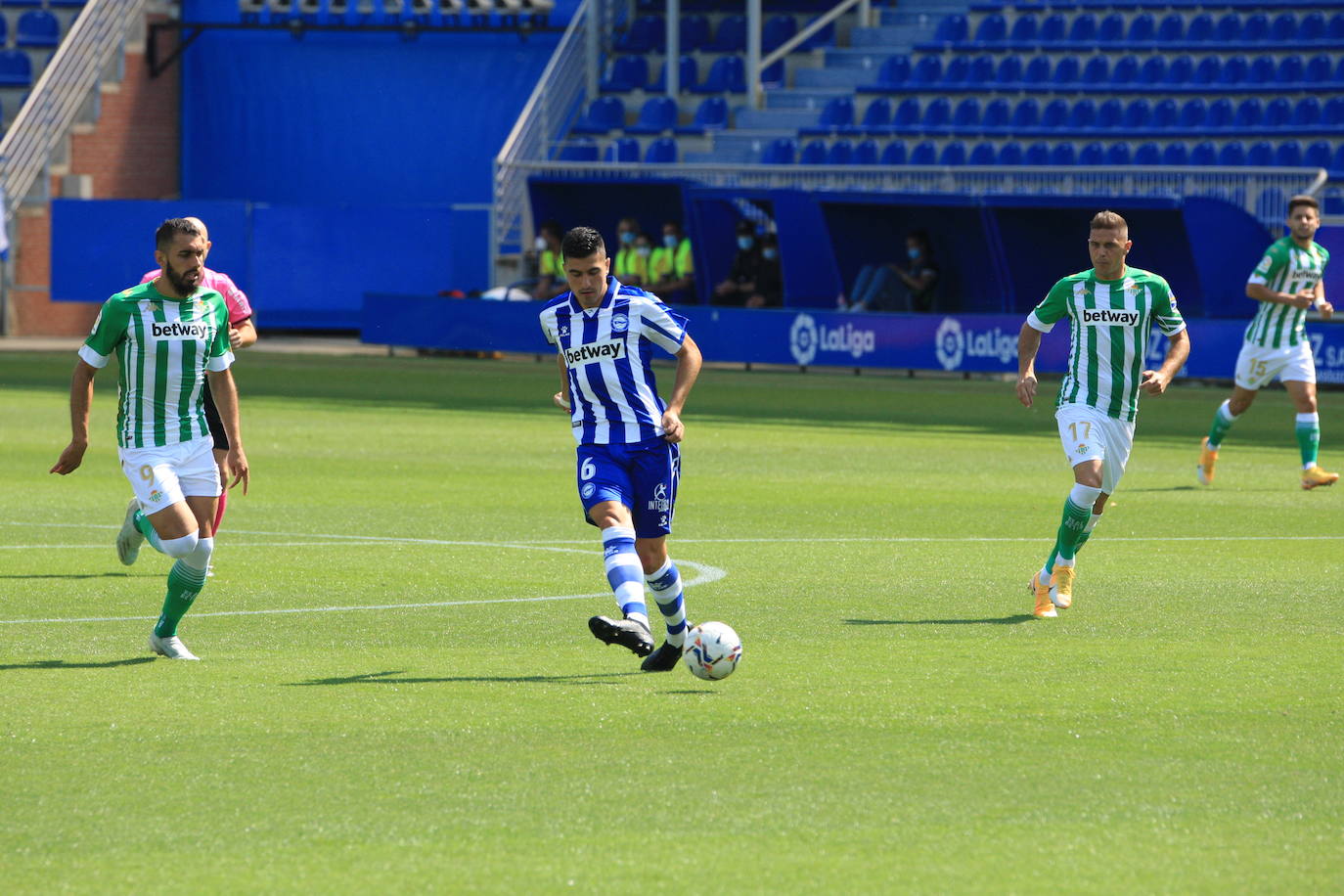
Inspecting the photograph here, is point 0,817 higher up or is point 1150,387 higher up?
point 1150,387

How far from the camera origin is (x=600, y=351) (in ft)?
26.2

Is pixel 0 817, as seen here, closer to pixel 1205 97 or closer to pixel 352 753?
pixel 352 753

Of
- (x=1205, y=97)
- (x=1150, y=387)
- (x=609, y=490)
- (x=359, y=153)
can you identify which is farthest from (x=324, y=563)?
(x=359, y=153)

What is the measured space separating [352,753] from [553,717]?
843 millimetres

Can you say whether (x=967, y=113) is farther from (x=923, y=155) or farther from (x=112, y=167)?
(x=112, y=167)

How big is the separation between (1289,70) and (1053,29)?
12.6 ft

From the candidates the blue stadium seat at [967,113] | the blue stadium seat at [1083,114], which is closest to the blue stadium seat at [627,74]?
the blue stadium seat at [967,113]

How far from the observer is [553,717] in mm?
7121

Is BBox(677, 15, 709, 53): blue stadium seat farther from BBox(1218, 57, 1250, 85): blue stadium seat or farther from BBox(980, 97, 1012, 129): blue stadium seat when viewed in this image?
BBox(1218, 57, 1250, 85): blue stadium seat

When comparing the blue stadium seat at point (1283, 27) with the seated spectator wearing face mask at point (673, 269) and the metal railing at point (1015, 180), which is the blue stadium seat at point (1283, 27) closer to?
the metal railing at point (1015, 180)

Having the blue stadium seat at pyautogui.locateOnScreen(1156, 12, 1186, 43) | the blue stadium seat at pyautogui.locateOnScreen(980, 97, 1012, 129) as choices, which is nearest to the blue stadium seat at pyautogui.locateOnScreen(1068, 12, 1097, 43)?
the blue stadium seat at pyautogui.locateOnScreen(1156, 12, 1186, 43)

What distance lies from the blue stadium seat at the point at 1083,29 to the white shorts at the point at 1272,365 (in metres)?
16.2

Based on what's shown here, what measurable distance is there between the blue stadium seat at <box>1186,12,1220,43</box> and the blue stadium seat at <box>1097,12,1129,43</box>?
0.70 meters

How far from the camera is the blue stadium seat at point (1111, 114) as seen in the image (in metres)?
29.7
